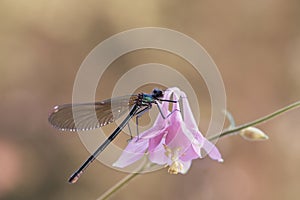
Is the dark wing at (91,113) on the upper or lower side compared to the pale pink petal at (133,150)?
upper

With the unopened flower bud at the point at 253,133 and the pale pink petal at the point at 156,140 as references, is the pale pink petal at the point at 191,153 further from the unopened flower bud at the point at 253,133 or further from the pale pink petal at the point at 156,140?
the unopened flower bud at the point at 253,133

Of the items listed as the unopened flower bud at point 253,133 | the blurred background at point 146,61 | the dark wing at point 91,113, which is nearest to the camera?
the dark wing at point 91,113

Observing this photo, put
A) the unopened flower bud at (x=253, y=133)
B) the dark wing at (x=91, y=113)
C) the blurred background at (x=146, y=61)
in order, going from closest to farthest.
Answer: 1. the dark wing at (x=91, y=113)
2. the unopened flower bud at (x=253, y=133)
3. the blurred background at (x=146, y=61)

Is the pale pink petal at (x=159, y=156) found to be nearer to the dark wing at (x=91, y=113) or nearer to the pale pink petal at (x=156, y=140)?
the pale pink petal at (x=156, y=140)

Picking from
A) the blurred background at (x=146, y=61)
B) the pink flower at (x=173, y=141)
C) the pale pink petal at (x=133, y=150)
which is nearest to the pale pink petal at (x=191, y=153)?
the pink flower at (x=173, y=141)

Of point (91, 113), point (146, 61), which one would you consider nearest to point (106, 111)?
point (91, 113)

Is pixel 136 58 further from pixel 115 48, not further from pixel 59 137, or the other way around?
pixel 59 137

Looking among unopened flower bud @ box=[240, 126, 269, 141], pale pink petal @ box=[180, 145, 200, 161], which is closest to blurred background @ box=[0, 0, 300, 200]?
unopened flower bud @ box=[240, 126, 269, 141]

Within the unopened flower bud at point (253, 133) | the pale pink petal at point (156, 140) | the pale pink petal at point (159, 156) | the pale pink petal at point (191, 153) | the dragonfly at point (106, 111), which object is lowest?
the unopened flower bud at point (253, 133)

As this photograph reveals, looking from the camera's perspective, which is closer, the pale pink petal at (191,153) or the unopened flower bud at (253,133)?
the pale pink petal at (191,153)
